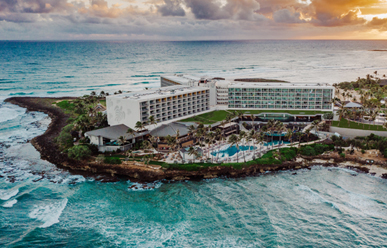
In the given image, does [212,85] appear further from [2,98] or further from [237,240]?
[2,98]

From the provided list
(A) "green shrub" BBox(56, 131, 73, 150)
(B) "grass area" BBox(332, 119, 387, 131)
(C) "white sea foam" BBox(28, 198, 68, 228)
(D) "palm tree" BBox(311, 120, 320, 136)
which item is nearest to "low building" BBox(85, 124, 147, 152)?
(A) "green shrub" BBox(56, 131, 73, 150)

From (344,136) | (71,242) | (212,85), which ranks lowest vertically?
(71,242)

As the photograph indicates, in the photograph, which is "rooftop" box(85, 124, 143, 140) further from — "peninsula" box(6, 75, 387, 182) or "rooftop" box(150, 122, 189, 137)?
"rooftop" box(150, 122, 189, 137)

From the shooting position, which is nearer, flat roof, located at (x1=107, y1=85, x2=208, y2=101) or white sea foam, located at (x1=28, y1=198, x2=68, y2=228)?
white sea foam, located at (x1=28, y1=198, x2=68, y2=228)

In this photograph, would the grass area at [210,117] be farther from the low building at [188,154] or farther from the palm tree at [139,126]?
the low building at [188,154]

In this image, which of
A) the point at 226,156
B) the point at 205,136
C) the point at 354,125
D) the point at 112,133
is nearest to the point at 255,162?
the point at 226,156

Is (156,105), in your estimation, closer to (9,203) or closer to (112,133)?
(112,133)

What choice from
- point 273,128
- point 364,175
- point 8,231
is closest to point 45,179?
point 8,231
